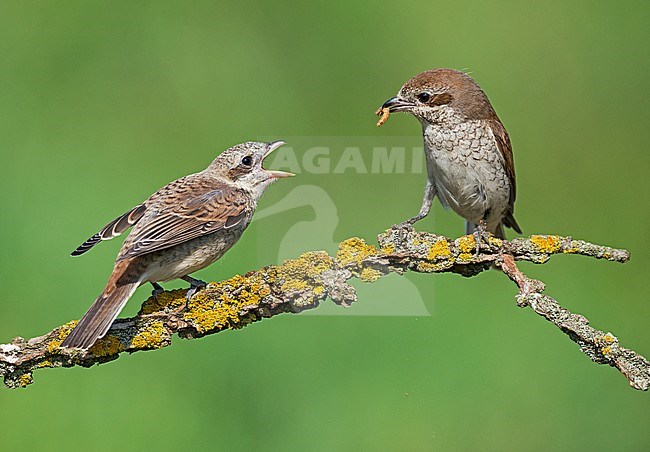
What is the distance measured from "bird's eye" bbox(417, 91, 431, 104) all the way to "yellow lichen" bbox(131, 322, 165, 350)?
5.42 ft

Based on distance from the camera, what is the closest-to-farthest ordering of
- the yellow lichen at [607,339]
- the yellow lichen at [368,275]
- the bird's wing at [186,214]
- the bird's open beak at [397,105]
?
1. the yellow lichen at [607,339]
2. the yellow lichen at [368,275]
3. the bird's wing at [186,214]
4. the bird's open beak at [397,105]

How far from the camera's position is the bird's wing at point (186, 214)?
372cm

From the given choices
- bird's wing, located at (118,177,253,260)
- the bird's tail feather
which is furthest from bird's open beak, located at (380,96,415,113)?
the bird's tail feather

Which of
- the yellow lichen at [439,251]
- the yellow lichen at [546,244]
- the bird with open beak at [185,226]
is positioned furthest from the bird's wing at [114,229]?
the yellow lichen at [546,244]

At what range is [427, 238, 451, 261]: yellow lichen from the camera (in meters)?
3.64

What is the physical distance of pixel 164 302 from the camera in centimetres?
375

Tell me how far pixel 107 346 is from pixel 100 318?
9cm

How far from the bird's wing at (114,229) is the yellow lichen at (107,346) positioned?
16.4 inches

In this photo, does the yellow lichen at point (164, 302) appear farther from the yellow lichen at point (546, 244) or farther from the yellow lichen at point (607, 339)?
the yellow lichen at point (607, 339)

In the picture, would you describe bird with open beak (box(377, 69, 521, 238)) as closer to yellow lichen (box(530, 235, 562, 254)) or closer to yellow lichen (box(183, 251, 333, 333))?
yellow lichen (box(530, 235, 562, 254))

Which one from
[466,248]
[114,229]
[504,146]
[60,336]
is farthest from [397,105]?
[60,336]

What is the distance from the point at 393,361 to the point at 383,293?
1.08 feet

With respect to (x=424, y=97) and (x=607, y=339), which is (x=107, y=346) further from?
(x=424, y=97)

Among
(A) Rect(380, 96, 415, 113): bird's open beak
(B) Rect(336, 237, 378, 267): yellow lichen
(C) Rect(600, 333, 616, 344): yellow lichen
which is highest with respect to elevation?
(A) Rect(380, 96, 415, 113): bird's open beak
